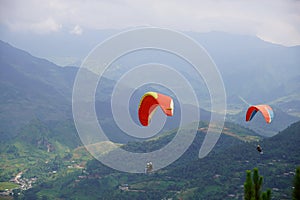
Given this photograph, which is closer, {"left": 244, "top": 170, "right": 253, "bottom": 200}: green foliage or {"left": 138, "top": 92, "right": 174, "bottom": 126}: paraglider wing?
{"left": 244, "top": 170, "right": 253, "bottom": 200}: green foliage

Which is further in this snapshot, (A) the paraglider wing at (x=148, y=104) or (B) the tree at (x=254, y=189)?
(A) the paraglider wing at (x=148, y=104)

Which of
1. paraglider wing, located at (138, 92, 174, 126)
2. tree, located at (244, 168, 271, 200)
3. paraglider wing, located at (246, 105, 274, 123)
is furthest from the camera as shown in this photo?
paraglider wing, located at (246, 105, 274, 123)

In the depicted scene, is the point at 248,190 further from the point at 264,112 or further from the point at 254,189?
the point at 264,112

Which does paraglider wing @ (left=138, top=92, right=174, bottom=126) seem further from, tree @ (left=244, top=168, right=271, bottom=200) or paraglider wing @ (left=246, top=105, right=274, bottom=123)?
paraglider wing @ (left=246, top=105, right=274, bottom=123)

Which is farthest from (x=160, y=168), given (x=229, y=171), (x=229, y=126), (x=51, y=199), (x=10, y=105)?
(x=10, y=105)

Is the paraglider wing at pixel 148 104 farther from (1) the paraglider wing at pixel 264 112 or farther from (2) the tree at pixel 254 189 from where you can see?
(1) the paraglider wing at pixel 264 112

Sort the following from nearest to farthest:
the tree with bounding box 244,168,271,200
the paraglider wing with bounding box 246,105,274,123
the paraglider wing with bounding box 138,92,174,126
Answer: the tree with bounding box 244,168,271,200 < the paraglider wing with bounding box 138,92,174,126 < the paraglider wing with bounding box 246,105,274,123

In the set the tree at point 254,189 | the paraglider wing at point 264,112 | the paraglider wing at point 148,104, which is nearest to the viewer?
the tree at point 254,189

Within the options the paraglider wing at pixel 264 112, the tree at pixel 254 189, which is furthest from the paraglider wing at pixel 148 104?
the paraglider wing at pixel 264 112

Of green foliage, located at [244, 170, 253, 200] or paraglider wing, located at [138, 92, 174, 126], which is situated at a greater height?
paraglider wing, located at [138, 92, 174, 126]

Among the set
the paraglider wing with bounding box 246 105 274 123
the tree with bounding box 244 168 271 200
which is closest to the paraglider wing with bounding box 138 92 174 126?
the tree with bounding box 244 168 271 200
